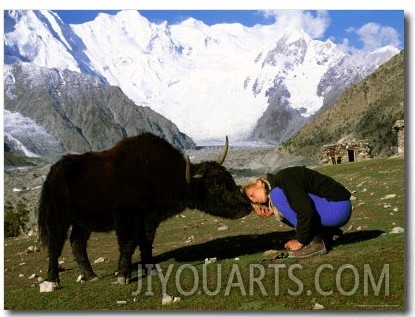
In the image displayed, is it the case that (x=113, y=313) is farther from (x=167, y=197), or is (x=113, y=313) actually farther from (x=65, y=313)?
(x=167, y=197)

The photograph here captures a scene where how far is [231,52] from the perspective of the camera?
9219 mm

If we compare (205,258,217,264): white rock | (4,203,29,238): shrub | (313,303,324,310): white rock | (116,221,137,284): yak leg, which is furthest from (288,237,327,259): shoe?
(4,203,29,238): shrub

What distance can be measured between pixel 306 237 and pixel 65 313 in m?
3.19

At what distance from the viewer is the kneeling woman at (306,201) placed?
6.37 metres

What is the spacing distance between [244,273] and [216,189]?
1.15m

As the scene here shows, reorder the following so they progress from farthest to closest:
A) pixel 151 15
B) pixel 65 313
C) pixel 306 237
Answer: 1. pixel 151 15
2. pixel 65 313
3. pixel 306 237

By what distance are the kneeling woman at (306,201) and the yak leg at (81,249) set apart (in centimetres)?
258

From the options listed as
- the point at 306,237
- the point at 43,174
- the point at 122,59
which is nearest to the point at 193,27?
the point at 122,59

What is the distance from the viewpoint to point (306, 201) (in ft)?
20.8

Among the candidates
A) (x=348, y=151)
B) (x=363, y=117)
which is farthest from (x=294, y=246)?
(x=363, y=117)

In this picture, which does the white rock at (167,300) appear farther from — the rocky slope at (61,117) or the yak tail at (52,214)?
the rocky slope at (61,117)

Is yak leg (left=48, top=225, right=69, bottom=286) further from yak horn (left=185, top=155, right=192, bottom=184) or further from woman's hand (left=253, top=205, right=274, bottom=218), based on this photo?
woman's hand (left=253, top=205, right=274, bottom=218)

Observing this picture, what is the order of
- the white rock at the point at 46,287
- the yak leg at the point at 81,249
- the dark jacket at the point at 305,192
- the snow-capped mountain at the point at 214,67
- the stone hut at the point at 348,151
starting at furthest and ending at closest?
the stone hut at the point at 348,151, the snow-capped mountain at the point at 214,67, the yak leg at the point at 81,249, the white rock at the point at 46,287, the dark jacket at the point at 305,192

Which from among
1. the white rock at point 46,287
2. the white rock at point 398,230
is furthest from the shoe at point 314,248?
the white rock at point 46,287
